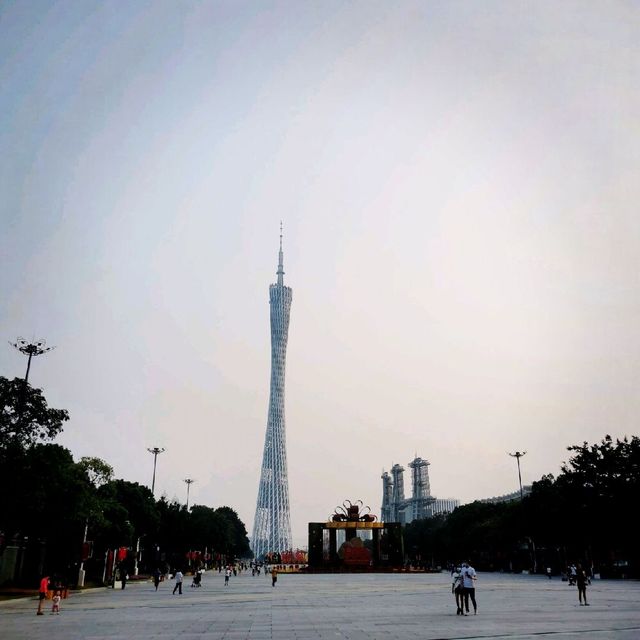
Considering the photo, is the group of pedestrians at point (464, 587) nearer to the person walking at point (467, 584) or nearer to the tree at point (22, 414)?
the person walking at point (467, 584)

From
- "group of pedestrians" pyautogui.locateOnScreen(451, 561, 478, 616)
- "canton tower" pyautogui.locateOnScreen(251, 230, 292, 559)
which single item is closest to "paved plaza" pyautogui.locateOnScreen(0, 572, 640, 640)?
"group of pedestrians" pyautogui.locateOnScreen(451, 561, 478, 616)

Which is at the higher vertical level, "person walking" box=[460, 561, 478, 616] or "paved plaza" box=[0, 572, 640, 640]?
"person walking" box=[460, 561, 478, 616]

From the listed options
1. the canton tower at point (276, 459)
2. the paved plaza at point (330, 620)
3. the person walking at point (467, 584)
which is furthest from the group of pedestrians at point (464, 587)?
the canton tower at point (276, 459)

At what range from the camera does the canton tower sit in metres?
126

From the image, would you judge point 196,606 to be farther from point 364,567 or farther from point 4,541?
point 364,567

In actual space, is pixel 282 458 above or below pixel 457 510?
above

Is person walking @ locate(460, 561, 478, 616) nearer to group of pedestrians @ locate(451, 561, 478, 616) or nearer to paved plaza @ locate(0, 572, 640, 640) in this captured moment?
group of pedestrians @ locate(451, 561, 478, 616)

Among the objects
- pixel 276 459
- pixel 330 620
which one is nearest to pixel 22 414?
pixel 330 620

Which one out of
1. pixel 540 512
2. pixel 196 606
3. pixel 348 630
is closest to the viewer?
pixel 348 630

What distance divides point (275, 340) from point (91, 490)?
86.2 meters

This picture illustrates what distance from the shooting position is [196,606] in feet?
92.1

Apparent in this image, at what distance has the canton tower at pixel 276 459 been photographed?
12575cm

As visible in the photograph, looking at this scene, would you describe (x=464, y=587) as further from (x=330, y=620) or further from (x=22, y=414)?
(x=22, y=414)

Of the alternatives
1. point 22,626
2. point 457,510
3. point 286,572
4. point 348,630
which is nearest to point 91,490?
point 22,626
